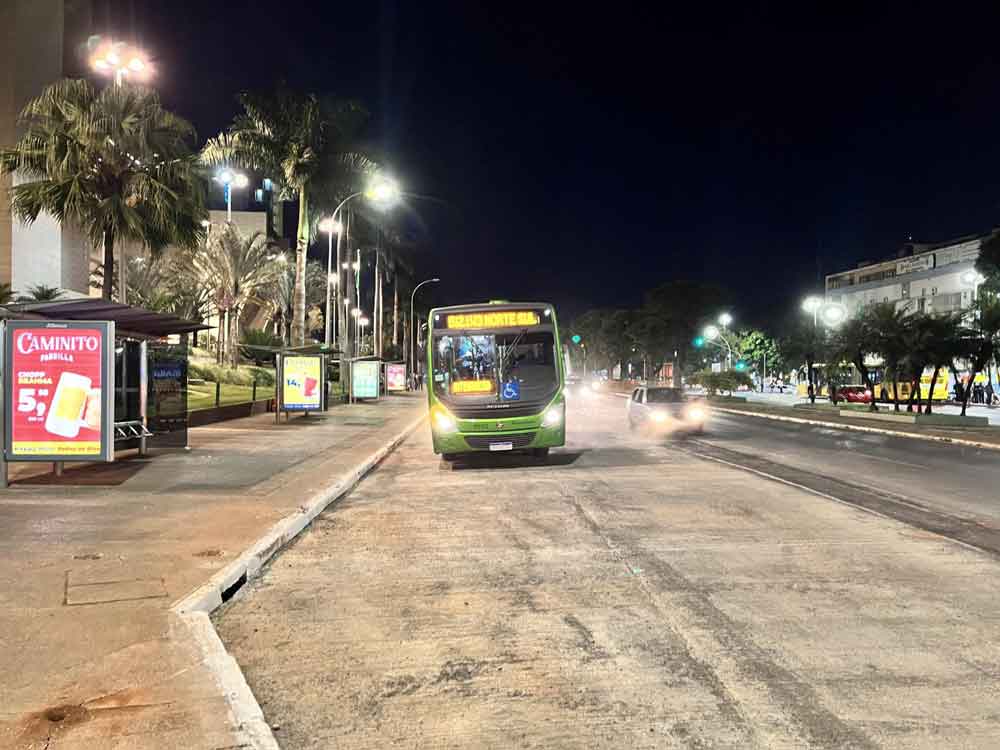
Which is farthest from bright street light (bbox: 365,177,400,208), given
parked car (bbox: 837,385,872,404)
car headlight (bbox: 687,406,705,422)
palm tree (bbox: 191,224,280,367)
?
parked car (bbox: 837,385,872,404)

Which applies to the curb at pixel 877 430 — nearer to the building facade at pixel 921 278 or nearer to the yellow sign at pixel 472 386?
the yellow sign at pixel 472 386

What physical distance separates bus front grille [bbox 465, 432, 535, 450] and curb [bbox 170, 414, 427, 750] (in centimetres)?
422

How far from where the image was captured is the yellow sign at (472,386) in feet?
52.0

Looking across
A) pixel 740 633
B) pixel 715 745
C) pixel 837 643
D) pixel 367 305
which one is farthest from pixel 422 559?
pixel 367 305

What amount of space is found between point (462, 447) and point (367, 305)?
109 metres

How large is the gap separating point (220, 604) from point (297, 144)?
106ft

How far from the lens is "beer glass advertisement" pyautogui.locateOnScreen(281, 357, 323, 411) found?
27953 millimetres

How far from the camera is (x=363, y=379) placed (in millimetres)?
43438

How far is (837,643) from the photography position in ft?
18.0

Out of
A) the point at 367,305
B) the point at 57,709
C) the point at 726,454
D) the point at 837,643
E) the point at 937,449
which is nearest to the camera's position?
the point at 57,709

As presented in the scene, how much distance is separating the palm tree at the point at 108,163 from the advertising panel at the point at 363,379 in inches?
775

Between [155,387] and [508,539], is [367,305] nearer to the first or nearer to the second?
[155,387]

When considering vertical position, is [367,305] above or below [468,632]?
above

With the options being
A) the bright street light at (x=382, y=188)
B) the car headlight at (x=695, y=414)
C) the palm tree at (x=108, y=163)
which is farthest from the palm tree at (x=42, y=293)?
the car headlight at (x=695, y=414)
